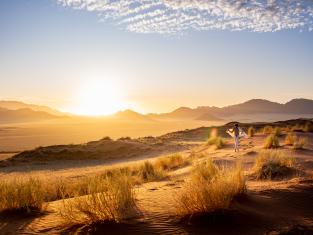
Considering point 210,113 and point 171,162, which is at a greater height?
point 210,113

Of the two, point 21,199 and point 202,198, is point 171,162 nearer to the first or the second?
point 21,199

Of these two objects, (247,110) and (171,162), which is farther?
(247,110)

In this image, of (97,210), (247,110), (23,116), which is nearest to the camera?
(97,210)

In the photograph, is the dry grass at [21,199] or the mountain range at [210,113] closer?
the dry grass at [21,199]

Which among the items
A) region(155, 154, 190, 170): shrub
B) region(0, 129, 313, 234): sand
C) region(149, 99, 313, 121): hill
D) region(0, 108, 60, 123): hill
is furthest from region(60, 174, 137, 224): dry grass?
region(149, 99, 313, 121): hill

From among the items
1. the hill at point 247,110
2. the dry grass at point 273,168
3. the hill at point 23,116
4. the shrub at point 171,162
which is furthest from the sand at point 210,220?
the hill at point 23,116

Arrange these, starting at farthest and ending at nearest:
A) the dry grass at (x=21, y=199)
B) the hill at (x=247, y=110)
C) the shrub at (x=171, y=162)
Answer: the hill at (x=247, y=110) < the shrub at (x=171, y=162) < the dry grass at (x=21, y=199)

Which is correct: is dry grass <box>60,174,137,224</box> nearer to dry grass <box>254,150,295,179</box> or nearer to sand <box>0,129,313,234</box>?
sand <box>0,129,313,234</box>

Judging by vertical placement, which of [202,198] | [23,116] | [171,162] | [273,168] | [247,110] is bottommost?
[171,162]

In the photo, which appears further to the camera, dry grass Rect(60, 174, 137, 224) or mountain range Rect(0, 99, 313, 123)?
mountain range Rect(0, 99, 313, 123)

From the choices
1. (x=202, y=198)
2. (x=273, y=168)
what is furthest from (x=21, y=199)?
(x=273, y=168)

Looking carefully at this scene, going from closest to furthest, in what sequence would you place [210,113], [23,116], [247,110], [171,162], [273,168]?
[273,168] → [171,162] → [23,116] → [247,110] → [210,113]

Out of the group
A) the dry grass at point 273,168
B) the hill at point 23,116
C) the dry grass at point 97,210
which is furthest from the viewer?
the hill at point 23,116

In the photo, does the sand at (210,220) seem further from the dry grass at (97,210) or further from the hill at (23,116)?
the hill at (23,116)
